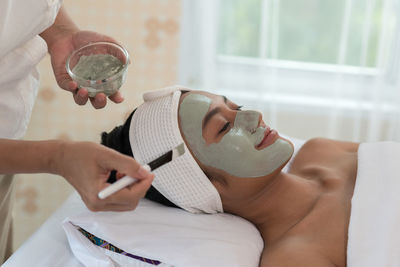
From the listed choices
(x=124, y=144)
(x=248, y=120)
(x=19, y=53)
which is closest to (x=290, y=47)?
(x=248, y=120)

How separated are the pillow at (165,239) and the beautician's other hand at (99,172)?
365mm

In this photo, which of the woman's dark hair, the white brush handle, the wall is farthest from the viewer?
the wall

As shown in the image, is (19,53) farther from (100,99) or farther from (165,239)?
(165,239)

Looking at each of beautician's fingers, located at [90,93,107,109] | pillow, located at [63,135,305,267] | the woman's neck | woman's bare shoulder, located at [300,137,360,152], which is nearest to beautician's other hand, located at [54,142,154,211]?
beautician's fingers, located at [90,93,107,109]

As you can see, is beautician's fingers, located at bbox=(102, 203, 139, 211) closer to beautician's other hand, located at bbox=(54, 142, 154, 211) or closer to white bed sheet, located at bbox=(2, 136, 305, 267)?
beautician's other hand, located at bbox=(54, 142, 154, 211)

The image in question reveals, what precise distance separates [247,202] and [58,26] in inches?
30.9

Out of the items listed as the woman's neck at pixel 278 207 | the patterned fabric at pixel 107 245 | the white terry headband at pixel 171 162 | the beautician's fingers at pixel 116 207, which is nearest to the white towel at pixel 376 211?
the woman's neck at pixel 278 207

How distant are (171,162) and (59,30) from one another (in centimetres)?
52

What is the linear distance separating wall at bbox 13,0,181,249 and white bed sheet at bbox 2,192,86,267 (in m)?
1.05

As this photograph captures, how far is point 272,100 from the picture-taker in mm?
2877

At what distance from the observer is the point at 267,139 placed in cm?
159

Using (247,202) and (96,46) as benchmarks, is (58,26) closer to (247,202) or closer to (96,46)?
(96,46)

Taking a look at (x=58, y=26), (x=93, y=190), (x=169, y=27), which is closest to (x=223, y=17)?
(x=169, y=27)

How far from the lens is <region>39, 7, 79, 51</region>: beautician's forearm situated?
158 cm
